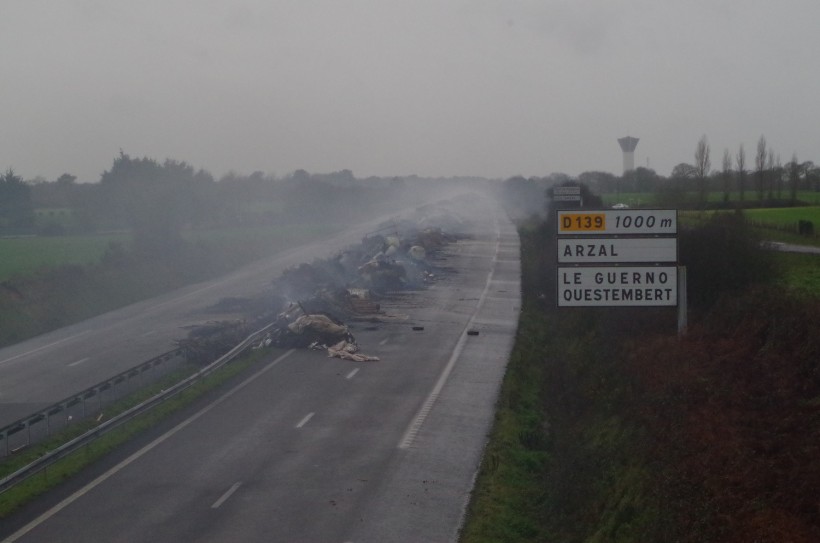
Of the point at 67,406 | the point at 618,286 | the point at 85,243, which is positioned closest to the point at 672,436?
the point at 618,286

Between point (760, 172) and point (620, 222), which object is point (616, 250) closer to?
point (620, 222)

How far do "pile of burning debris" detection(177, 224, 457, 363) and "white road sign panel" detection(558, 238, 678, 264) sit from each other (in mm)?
10791

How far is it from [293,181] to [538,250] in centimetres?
9256

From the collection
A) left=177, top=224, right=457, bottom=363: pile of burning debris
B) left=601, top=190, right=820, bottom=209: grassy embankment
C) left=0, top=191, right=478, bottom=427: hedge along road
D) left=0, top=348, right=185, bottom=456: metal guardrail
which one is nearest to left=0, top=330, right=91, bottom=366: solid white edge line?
left=0, top=191, right=478, bottom=427: hedge along road

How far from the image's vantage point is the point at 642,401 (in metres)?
18.5

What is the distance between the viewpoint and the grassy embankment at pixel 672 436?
38.5 feet

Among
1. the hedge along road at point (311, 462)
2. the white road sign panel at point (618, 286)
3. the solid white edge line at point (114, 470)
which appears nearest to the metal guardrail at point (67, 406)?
the hedge along road at point (311, 462)

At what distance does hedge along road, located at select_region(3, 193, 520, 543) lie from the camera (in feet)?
49.4

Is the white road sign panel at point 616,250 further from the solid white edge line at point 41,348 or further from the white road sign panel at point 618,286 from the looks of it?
the solid white edge line at point 41,348

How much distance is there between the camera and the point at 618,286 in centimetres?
2112

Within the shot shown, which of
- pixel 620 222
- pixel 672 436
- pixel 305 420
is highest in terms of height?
pixel 620 222

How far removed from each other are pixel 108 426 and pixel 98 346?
15.5 metres

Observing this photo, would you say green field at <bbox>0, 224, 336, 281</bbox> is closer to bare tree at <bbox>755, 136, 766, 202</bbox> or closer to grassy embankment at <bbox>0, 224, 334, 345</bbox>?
grassy embankment at <bbox>0, 224, 334, 345</bbox>

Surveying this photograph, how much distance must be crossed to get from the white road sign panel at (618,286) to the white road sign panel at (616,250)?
0.20m
